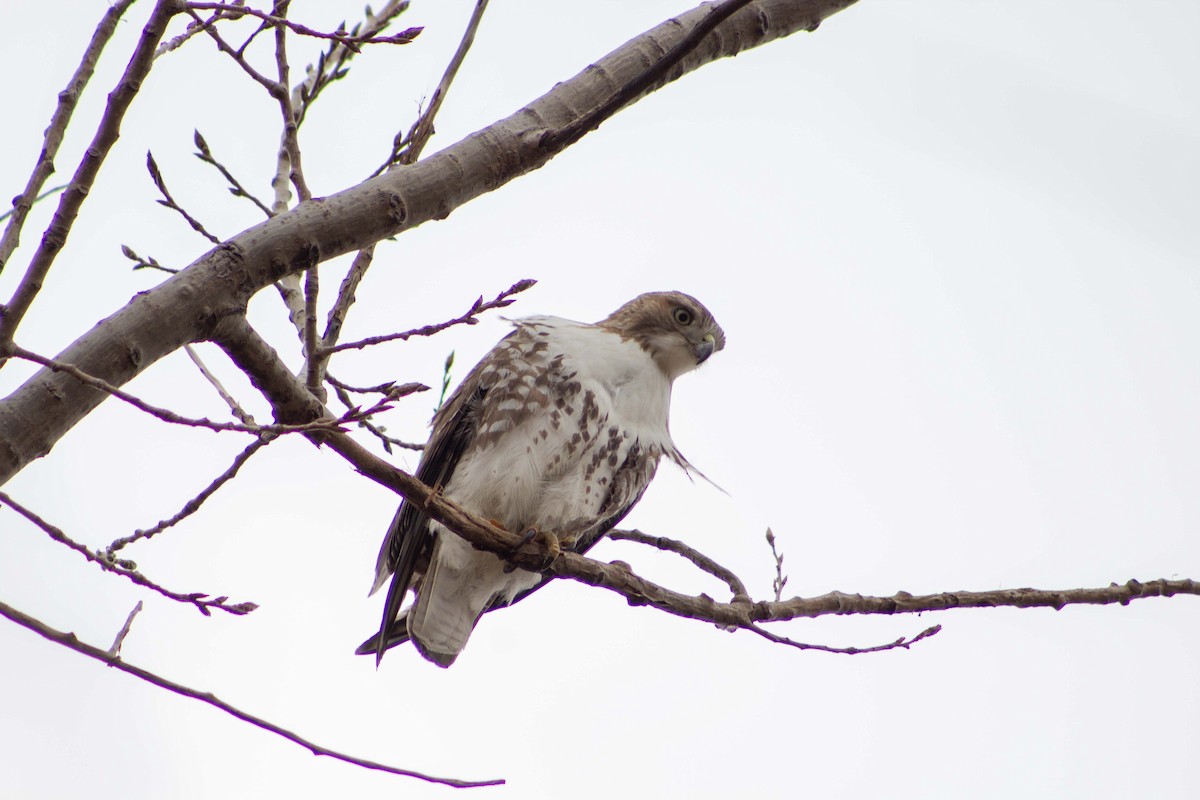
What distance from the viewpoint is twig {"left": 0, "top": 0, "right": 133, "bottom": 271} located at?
2283 millimetres

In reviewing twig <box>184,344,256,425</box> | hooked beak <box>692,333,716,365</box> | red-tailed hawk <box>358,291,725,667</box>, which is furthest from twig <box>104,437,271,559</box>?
hooked beak <box>692,333,716,365</box>

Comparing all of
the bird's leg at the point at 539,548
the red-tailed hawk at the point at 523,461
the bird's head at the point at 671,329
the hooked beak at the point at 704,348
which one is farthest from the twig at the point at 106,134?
the hooked beak at the point at 704,348

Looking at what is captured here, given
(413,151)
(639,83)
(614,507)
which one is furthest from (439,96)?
(614,507)

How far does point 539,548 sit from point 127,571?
2.05m

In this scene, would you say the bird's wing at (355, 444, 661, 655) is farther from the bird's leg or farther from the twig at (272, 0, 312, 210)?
the twig at (272, 0, 312, 210)

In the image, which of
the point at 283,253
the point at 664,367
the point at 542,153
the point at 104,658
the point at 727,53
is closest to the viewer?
the point at 104,658

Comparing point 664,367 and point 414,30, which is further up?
point 664,367

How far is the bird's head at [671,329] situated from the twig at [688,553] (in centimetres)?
92

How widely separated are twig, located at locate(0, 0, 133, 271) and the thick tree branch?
0.34 m

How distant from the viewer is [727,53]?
3.31m

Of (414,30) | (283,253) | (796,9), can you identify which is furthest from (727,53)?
(283,253)

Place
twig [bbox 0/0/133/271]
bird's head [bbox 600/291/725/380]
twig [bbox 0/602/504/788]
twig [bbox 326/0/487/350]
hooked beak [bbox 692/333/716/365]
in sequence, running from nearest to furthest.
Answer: twig [bbox 0/602/504/788]
twig [bbox 0/0/133/271]
twig [bbox 326/0/487/350]
bird's head [bbox 600/291/725/380]
hooked beak [bbox 692/333/716/365]

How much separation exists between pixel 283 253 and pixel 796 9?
188 cm

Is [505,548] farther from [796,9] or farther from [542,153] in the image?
[796,9]
